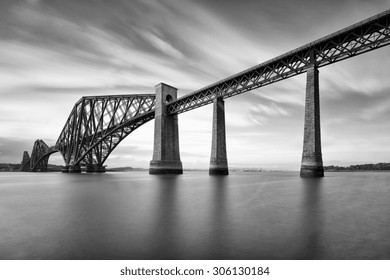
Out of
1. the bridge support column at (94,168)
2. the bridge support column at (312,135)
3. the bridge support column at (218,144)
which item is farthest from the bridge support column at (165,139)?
the bridge support column at (94,168)

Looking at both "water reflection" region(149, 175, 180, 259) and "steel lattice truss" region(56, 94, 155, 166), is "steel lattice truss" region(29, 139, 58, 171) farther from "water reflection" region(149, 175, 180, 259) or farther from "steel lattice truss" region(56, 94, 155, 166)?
"water reflection" region(149, 175, 180, 259)

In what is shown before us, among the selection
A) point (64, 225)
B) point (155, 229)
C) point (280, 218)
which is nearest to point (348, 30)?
point (280, 218)

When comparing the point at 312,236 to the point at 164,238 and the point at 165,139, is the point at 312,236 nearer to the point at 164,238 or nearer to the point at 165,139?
the point at 164,238

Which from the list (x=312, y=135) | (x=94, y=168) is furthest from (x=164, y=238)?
(x=94, y=168)

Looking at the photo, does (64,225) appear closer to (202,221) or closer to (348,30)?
(202,221)

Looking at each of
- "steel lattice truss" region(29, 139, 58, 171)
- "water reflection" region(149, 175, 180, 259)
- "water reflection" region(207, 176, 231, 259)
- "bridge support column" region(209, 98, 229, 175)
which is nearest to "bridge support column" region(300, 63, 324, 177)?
"bridge support column" region(209, 98, 229, 175)
